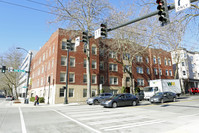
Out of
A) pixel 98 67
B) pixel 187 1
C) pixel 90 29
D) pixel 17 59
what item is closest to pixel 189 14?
pixel 187 1

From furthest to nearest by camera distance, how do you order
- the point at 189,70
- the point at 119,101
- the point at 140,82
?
the point at 189,70 → the point at 140,82 → the point at 119,101

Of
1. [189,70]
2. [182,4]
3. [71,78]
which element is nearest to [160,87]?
[71,78]

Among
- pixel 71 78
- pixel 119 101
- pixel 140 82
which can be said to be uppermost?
pixel 71 78

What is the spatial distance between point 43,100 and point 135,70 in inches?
949

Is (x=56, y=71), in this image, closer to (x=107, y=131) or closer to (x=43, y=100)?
(x=43, y=100)

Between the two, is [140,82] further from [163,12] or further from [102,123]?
[163,12]

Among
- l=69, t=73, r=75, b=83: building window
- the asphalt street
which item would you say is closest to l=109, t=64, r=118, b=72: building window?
l=69, t=73, r=75, b=83: building window

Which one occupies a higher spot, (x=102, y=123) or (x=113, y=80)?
(x=113, y=80)

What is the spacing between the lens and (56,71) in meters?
27.9

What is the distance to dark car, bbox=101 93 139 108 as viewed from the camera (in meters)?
15.5

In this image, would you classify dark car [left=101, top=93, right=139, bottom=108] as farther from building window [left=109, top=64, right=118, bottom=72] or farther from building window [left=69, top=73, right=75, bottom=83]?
building window [left=109, top=64, right=118, bottom=72]

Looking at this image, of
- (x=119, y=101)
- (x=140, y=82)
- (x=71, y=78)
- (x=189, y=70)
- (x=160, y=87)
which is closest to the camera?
(x=119, y=101)

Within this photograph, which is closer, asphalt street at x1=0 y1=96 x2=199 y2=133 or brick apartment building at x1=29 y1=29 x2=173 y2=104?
asphalt street at x1=0 y1=96 x2=199 y2=133

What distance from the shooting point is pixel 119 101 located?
16000 mm
